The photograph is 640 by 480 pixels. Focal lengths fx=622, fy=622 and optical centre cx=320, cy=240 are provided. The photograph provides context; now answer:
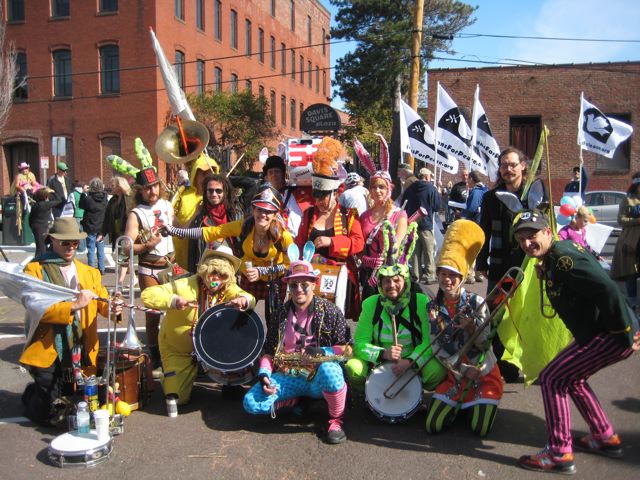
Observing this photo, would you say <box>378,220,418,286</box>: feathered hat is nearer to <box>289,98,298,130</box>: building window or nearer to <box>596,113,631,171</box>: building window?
<box>596,113,631,171</box>: building window

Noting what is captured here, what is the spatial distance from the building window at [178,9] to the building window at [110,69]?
10.8 ft

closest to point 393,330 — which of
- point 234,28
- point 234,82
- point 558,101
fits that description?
point 558,101

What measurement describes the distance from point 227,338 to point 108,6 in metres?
27.2

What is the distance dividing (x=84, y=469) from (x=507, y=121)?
24.8 metres

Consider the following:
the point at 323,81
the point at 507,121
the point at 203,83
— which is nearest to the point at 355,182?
the point at 507,121

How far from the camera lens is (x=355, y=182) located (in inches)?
253

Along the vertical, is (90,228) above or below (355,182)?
below

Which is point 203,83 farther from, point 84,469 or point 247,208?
point 84,469

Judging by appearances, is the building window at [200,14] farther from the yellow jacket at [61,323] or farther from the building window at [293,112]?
the yellow jacket at [61,323]

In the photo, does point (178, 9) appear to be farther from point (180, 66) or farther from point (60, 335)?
point (60, 335)

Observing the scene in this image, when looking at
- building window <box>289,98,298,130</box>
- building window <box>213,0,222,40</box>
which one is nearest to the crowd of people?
building window <box>213,0,222,40</box>

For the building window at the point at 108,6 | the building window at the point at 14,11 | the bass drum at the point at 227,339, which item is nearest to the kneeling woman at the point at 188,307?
the bass drum at the point at 227,339

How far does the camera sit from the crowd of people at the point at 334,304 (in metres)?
3.79

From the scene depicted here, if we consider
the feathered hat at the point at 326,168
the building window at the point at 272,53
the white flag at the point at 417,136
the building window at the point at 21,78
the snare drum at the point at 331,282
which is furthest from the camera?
the building window at the point at 272,53
